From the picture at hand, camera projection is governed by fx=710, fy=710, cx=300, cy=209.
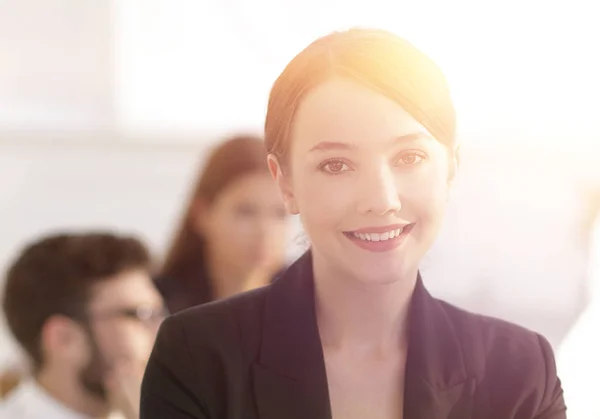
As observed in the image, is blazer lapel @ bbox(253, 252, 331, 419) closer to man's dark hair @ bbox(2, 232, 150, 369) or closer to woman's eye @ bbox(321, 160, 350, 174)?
woman's eye @ bbox(321, 160, 350, 174)

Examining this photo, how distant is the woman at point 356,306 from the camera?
1.87 ft

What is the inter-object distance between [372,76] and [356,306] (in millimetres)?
194

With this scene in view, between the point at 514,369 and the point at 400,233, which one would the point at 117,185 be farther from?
the point at 514,369

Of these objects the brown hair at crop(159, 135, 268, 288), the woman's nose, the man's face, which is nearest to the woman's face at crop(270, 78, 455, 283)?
the woman's nose

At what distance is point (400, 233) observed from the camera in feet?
1.90

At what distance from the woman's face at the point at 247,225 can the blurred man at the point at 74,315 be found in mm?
82

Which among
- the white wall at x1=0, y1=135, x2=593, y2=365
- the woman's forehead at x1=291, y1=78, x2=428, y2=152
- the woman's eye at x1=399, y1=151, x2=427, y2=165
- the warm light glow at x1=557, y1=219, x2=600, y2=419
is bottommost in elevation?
the warm light glow at x1=557, y1=219, x2=600, y2=419

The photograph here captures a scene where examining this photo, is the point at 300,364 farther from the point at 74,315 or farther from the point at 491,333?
the point at 74,315

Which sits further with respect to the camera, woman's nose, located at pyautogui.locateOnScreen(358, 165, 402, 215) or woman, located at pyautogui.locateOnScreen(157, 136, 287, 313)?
woman, located at pyautogui.locateOnScreen(157, 136, 287, 313)

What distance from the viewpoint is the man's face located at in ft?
2.37

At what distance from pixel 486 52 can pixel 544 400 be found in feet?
1.07

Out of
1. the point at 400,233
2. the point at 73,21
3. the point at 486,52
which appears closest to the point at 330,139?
the point at 400,233

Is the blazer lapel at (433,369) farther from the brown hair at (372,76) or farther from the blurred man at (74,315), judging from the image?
the blurred man at (74,315)

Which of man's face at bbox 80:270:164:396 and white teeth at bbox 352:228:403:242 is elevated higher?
white teeth at bbox 352:228:403:242
